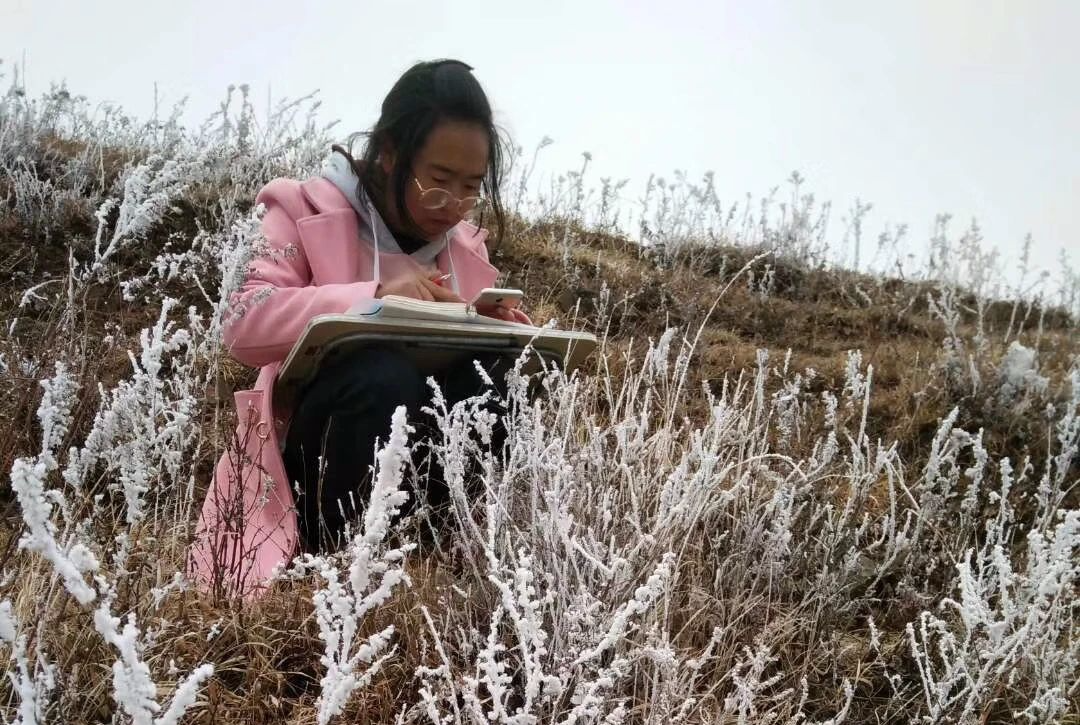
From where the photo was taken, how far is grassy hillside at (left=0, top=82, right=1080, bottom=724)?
1.21 m

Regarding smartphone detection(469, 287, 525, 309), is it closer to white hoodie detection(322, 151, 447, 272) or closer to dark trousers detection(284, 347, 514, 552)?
dark trousers detection(284, 347, 514, 552)

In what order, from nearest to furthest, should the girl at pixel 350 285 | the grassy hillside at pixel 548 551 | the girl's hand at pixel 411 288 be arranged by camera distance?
1. the grassy hillside at pixel 548 551
2. the girl at pixel 350 285
3. the girl's hand at pixel 411 288

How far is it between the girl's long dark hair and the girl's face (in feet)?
0.08

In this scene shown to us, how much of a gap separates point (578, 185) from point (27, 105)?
3.32 metres

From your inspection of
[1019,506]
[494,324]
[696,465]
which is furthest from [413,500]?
[1019,506]

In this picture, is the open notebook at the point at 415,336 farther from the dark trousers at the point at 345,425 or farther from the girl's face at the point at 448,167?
the girl's face at the point at 448,167

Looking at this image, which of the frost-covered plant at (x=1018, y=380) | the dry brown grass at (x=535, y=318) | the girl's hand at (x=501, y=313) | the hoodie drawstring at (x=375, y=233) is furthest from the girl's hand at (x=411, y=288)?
the frost-covered plant at (x=1018, y=380)

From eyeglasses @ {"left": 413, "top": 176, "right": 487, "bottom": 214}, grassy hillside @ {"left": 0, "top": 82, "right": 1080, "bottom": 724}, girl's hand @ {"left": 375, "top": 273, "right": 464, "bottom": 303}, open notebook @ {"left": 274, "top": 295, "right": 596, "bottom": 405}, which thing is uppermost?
eyeglasses @ {"left": 413, "top": 176, "right": 487, "bottom": 214}

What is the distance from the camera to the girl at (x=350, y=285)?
1.93 m

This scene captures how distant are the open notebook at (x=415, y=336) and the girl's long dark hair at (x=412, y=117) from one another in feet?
1.80

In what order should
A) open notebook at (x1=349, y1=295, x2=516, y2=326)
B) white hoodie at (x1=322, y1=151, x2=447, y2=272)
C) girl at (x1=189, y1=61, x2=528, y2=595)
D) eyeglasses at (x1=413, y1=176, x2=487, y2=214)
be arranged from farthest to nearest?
1. white hoodie at (x1=322, y1=151, x2=447, y2=272)
2. eyeglasses at (x1=413, y1=176, x2=487, y2=214)
3. girl at (x1=189, y1=61, x2=528, y2=595)
4. open notebook at (x1=349, y1=295, x2=516, y2=326)

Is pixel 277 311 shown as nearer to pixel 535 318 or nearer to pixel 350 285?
pixel 350 285

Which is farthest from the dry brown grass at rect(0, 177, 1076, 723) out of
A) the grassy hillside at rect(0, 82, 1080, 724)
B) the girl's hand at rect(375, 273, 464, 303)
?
the girl's hand at rect(375, 273, 464, 303)

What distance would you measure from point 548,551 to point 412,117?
1402 millimetres
